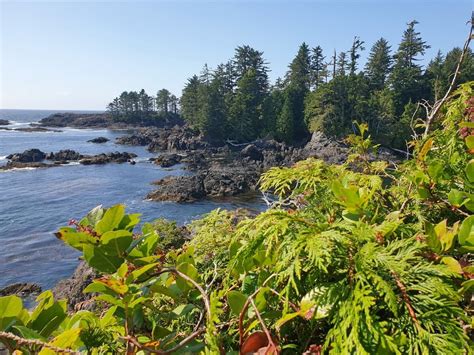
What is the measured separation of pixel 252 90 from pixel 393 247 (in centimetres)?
4797

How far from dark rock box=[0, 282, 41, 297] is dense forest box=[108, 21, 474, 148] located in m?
26.3

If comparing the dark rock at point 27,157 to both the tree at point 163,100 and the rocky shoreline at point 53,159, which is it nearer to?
the rocky shoreline at point 53,159

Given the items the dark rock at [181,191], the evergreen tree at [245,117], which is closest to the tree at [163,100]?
the evergreen tree at [245,117]

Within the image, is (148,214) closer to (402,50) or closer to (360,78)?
(360,78)

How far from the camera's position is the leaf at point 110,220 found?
0.82 metres

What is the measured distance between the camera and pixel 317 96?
36.9 meters

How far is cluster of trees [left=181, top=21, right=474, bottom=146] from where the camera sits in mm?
35219

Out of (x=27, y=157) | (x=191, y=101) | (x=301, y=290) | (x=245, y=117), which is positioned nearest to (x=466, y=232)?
(x=301, y=290)

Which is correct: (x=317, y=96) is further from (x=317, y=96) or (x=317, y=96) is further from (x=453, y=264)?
(x=453, y=264)

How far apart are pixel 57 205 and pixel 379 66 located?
128ft

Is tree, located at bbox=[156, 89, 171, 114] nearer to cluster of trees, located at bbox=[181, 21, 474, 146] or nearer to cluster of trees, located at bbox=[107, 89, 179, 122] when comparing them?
cluster of trees, located at bbox=[107, 89, 179, 122]

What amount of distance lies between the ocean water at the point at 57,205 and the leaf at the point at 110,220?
6512 millimetres

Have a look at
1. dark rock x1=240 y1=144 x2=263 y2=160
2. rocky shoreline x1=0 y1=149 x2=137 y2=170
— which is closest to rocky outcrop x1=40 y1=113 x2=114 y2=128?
rocky shoreline x1=0 y1=149 x2=137 y2=170

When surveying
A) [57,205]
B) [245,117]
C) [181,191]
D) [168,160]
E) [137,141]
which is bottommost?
[57,205]
